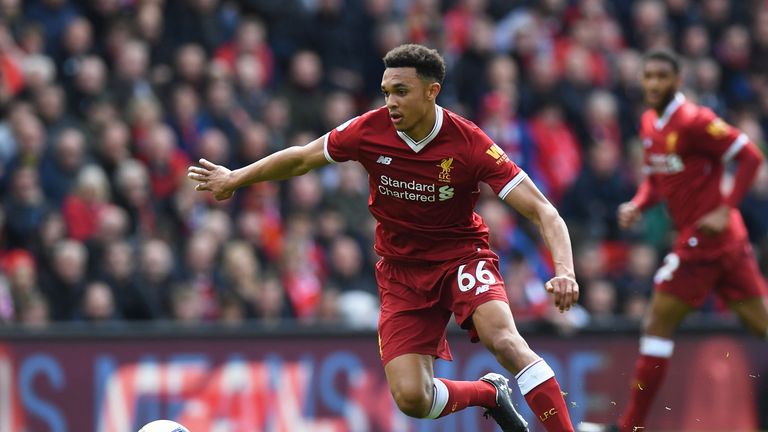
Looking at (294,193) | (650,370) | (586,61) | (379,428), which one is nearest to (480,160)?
(650,370)

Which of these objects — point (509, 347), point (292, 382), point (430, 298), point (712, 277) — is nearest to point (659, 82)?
point (712, 277)

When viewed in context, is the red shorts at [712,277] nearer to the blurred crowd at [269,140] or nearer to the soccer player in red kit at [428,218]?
the soccer player in red kit at [428,218]

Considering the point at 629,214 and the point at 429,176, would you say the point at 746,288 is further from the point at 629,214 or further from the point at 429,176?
the point at 429,176

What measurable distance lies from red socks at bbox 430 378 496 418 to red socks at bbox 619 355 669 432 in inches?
59.7

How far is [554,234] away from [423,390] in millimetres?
1354

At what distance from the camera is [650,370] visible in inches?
407

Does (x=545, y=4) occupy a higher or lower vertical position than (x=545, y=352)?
higher

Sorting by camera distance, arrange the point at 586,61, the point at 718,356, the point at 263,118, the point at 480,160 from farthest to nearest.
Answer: the point at 586,61 → the point at 263,118 → the point at 718,356 → the point at 480,160

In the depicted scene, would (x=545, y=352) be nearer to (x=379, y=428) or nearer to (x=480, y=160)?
(x=379, y=428)

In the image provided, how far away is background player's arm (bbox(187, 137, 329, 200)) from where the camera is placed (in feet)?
27.8

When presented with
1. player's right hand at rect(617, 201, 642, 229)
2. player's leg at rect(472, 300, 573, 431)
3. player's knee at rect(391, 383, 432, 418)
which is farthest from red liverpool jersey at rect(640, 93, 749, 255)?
player's knee at rect(391, 383, 432, 418)

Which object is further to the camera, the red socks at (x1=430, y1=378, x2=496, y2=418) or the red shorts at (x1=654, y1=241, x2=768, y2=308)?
the red shorts at (x1=654, y1=241, x2=768, y2=308)

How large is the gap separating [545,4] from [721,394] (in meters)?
6.22

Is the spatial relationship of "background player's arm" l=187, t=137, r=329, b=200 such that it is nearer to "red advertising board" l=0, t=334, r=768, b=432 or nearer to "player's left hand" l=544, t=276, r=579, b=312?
"player's left hand" l=544, t=276, r=579, b=312
